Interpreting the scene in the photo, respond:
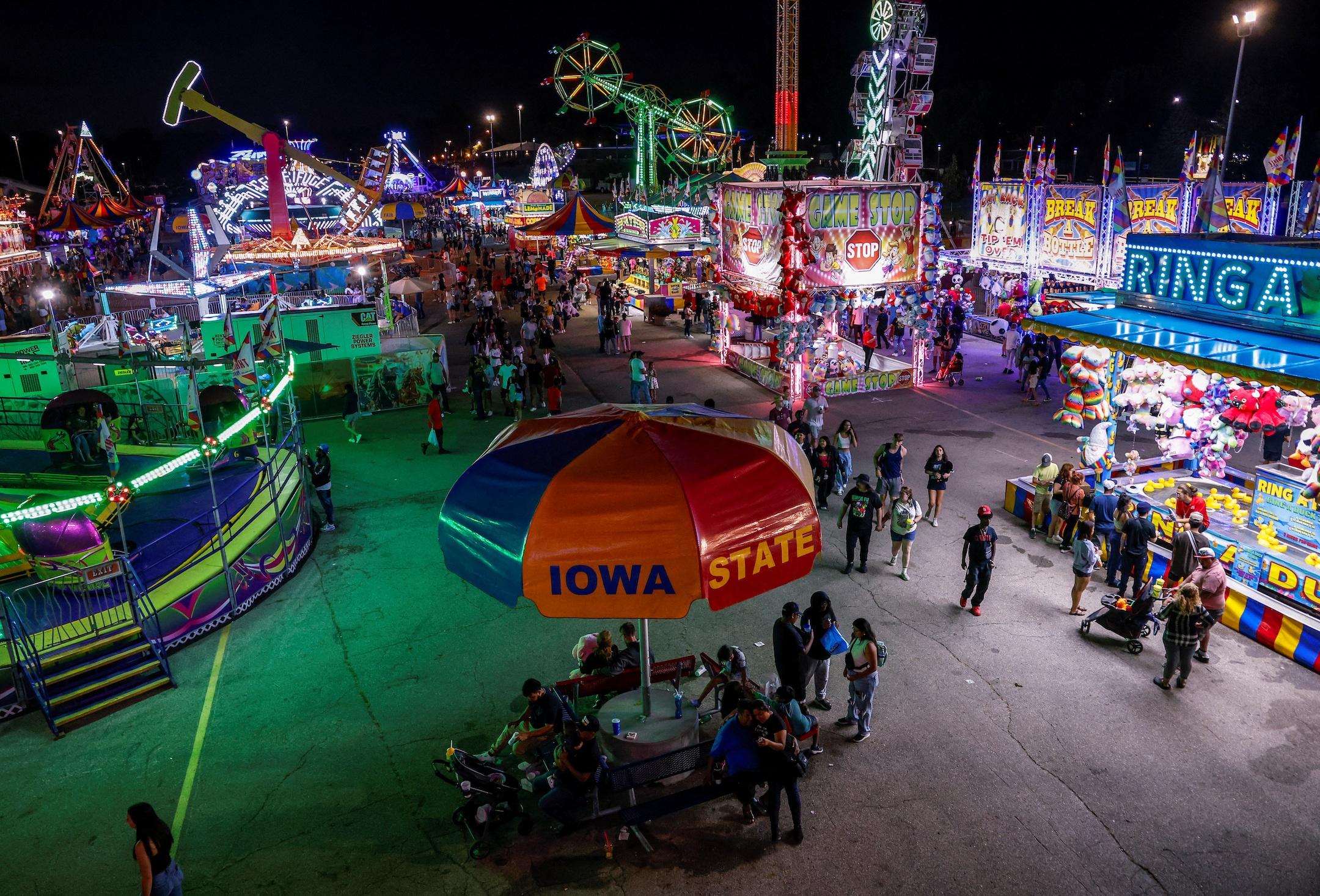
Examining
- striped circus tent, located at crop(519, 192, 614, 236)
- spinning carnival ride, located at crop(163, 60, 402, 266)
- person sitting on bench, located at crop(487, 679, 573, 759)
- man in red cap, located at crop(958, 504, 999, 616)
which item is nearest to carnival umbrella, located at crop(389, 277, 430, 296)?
spinning carnival ride, located at crop(163, 60, 402, 266)

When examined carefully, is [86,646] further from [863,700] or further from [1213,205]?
[1213,205]

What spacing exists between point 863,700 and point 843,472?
614cm

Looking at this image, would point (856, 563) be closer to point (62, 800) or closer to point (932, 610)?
point (932, 610)

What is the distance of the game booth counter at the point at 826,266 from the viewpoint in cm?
1778

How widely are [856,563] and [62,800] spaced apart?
28.6 feet

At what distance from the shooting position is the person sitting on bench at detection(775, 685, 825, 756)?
663 centimetres

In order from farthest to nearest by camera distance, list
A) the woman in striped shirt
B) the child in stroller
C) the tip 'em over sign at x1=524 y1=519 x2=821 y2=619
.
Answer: the child in stroller
the woman in striped shirt
the tip 'em over sign at x1=524 y1=519 x2=821 y2=619

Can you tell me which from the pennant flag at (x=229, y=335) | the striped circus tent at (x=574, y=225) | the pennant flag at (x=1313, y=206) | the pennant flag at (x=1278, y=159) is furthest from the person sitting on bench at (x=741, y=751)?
the striped circus tent at (x=574, y=225)

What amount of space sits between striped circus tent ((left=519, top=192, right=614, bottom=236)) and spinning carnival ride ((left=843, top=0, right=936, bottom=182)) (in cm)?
956

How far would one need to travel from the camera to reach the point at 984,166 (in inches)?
2879

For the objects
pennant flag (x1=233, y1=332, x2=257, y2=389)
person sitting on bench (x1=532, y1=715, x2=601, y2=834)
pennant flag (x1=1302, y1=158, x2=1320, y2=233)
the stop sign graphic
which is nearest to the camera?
person sitting on bench (x1=532, y1=715, x2=601, y2=834)

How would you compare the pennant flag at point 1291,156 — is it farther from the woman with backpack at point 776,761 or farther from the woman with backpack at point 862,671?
the woman with backpack at point 776,761

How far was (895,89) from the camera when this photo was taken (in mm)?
21094

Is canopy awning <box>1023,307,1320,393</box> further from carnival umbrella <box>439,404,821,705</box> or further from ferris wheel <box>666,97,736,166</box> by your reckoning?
ferris wheel <box>666,97,736,166</box>
